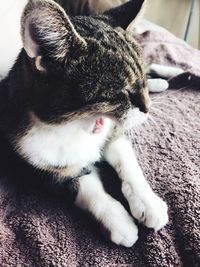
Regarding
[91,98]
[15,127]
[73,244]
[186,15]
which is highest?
[91,98]

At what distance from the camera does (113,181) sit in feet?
3.14

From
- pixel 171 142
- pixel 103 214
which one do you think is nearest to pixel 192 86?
pixel 171 142

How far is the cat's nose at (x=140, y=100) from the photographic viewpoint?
2.70 feet

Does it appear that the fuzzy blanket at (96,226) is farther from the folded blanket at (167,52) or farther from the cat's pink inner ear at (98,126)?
the folded blanket at (167,52)

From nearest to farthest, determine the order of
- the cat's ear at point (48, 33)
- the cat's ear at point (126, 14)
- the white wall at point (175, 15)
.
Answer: the cat's ear at point (48, 33) < the cat's ear at point (126, 14) < the white wall at point (175, 15)

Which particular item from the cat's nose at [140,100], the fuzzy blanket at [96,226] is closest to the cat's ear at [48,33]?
the cat's nose at [140,100]

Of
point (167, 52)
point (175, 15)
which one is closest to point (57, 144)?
point (167, 52)

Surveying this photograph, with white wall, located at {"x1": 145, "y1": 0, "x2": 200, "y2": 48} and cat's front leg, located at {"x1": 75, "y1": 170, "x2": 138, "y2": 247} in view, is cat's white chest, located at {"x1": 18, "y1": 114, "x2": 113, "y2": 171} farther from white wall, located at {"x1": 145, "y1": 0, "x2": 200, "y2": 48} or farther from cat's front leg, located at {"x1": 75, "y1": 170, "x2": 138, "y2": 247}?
white wall, located at {"x1": 145, "y1": 0, "x2": 200, "y2": 48}

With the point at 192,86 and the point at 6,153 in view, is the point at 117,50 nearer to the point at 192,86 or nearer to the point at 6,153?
the point at 6,153

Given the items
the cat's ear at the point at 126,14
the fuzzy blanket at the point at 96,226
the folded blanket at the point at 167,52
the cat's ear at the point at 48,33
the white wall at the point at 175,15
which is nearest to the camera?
the cat's ear at the point at 48,33

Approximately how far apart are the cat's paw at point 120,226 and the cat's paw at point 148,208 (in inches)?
0.8

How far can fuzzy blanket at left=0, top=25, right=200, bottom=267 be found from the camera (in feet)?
2.58

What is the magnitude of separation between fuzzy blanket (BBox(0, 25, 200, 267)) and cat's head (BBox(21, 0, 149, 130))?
18 centimetres

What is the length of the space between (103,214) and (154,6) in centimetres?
195
